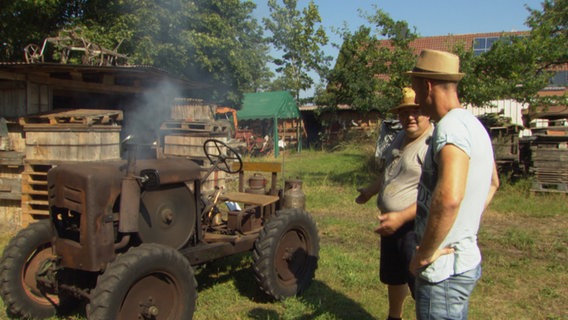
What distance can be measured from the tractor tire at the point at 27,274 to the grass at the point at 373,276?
31 centimetres

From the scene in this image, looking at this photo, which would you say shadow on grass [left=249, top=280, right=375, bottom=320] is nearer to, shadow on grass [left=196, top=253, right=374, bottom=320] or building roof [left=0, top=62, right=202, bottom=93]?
shadow on grass [left=196, top=253, right=374, bottom=320]

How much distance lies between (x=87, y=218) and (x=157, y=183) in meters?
0.52

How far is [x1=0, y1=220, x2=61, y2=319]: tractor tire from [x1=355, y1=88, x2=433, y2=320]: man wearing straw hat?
263 centimetres

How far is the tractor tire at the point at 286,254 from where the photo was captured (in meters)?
4.16

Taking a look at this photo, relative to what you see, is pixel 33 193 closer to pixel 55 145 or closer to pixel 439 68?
pixel 55 145

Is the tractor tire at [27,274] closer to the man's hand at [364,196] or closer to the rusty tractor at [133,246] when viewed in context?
the rusty tractor at [133,246]

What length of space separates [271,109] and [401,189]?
60.4 feet

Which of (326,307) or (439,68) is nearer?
(439,68)

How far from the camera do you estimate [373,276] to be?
487 cm

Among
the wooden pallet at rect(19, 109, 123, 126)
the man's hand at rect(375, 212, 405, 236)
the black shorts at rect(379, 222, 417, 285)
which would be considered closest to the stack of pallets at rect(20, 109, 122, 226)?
the wooden pallet at rect(19, 109, 123, 126)

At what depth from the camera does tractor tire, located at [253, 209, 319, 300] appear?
4.16 metres

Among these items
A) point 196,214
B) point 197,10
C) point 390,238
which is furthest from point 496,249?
point 197,10

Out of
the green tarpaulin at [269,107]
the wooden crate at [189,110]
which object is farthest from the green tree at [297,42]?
the wooden crate at [189,110]

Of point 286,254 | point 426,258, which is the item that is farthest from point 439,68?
point 286,254
